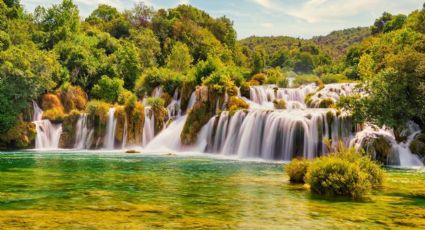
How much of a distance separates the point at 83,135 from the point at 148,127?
7101 mm

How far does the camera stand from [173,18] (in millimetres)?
101062

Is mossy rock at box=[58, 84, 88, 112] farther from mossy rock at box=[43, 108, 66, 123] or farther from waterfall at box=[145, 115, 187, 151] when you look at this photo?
waterfall at box=[145, 115, 187, 151]

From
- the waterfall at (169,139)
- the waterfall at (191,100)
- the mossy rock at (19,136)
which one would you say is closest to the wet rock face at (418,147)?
the waterfall at (169,139)

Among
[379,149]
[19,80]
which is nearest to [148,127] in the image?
[19,80]

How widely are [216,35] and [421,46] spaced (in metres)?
77.6

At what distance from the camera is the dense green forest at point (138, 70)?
34.4 metres

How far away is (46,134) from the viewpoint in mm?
51312

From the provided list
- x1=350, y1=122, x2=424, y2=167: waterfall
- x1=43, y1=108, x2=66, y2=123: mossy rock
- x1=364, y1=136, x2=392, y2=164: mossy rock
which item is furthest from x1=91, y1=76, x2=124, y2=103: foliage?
x1=364, y1=136, x2=392, y2=164: mossy rock

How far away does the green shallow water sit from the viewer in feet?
39.2

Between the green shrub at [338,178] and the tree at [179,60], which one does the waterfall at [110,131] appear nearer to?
the tree at [179,60]

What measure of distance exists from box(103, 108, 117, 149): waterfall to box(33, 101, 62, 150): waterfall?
5380 millimetres

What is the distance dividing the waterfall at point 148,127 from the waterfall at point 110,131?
323cm

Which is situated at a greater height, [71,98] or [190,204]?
[71,98]

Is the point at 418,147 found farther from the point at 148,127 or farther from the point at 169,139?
the point at 148,127
